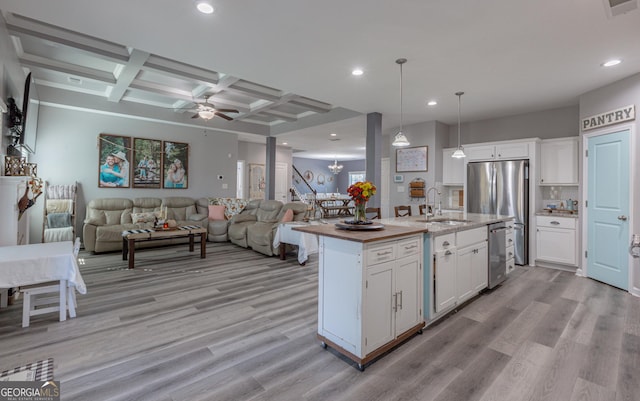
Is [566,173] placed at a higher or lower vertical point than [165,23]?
lower

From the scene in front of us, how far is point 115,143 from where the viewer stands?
6539mm

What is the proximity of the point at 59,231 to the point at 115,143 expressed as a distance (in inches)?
85.9

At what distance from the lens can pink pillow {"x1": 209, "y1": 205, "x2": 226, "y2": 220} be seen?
279 inches

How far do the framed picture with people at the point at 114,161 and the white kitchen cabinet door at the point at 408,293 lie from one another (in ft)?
22.0

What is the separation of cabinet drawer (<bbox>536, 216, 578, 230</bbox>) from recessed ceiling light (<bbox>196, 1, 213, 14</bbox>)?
555 cm

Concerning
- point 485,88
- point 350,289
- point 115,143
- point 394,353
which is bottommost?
point 394,353

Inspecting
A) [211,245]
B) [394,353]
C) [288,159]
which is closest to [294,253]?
[211,245]

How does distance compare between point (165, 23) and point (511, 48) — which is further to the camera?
point (511, 48)

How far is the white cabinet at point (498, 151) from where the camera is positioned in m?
5.11

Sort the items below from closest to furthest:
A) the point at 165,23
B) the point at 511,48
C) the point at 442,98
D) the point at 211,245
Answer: the point at 165,23 < the point at 511,48 < the point at 442,98 < the point at 211,245

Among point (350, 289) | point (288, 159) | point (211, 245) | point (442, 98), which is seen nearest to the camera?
point (350, 289)

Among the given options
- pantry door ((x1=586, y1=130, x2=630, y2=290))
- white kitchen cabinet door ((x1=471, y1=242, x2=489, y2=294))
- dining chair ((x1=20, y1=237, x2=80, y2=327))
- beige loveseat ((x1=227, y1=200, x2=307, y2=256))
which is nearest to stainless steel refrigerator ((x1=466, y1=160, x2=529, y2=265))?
pantry door ((x1=586, y1=130, x2=630, y2=290))

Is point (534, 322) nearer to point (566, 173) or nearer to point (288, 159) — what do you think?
→ point (566, 173)

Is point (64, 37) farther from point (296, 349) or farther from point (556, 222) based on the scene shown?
point (556, 222)
